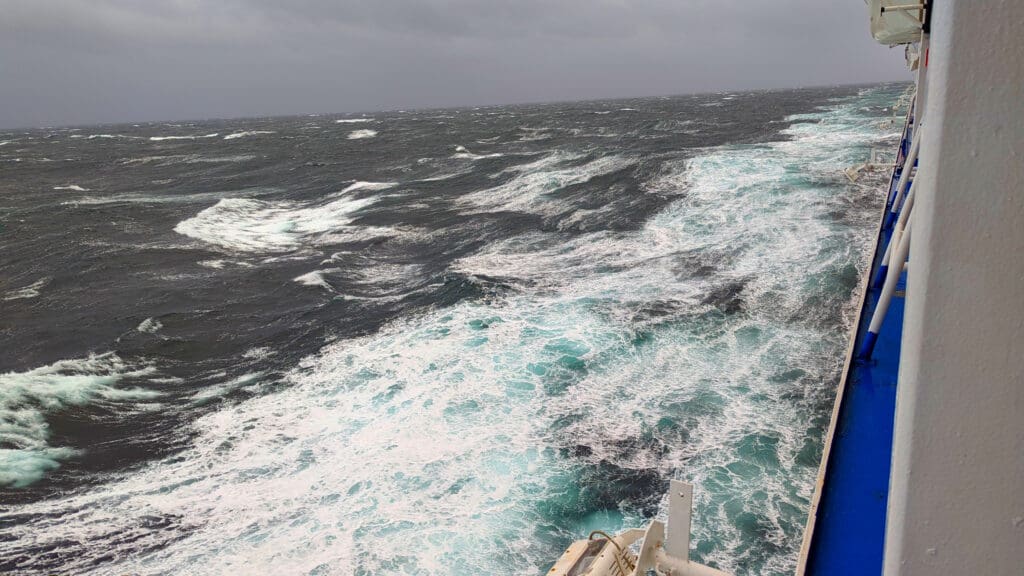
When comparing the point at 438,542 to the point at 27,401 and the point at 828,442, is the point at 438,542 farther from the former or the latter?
the point at 27,401

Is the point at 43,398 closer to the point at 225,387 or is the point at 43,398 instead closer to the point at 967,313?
the point at 225,387

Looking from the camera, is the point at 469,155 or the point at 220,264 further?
the point at 469,155

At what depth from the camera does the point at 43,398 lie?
14023mm

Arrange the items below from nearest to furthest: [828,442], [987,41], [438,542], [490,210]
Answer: [987,41], [828,442], [438,542], [490,210]

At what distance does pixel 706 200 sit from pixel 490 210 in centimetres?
1111

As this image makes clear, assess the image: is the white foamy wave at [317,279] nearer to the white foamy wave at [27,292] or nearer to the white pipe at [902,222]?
the white foamy wave at [27,292]

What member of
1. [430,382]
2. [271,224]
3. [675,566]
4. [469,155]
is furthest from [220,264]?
[469,155]

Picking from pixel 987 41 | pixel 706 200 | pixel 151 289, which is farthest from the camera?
pixel 706 200

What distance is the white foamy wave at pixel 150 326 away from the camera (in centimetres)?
1822

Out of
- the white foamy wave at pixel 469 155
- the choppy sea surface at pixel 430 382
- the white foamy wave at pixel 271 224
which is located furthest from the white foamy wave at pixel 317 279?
the white foamy wave at pixel 469 155

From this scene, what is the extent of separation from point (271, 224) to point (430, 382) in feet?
80.6

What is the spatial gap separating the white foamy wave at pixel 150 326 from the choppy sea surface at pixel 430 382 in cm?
12

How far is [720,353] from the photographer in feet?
43.7

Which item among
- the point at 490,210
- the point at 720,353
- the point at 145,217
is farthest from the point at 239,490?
the point at 145,217
